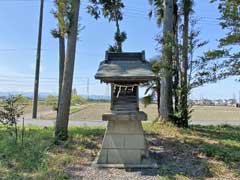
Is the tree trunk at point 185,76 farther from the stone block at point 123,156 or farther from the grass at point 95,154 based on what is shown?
the stone block at point 123,156

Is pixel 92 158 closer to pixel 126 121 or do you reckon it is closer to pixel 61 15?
pixel 126 121

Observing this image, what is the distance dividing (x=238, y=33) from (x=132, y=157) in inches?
179

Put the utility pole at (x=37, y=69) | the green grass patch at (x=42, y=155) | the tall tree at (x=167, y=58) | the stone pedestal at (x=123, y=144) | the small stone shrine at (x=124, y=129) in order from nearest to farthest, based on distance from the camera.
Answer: the green grass patch at (x=42, y=155), the small stone shrine at (x=124, y=129), the stone pedestal at (x=123, y=144), the tall tree at (x=167, y=58), the utility pole at (x=37, y=69)

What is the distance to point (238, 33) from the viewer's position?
7.91 metres

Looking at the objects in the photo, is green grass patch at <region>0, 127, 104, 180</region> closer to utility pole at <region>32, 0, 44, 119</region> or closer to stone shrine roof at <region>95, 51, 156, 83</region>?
stone shrine roof at <region>95, 51, 156, 83</region>

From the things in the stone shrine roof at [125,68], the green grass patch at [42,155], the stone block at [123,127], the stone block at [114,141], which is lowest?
the green grass patch at [42,155]

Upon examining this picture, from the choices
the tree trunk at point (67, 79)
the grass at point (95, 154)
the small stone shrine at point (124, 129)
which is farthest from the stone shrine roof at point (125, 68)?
the grass at point (95, 154)

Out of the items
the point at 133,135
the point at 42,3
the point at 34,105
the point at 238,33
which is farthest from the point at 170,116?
the point at 42,3

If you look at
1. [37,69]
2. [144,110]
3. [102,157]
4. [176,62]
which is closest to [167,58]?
[176,62]

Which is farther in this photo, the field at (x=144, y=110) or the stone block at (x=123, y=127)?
the field at (x=144, y=110)

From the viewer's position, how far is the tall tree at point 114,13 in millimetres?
9227

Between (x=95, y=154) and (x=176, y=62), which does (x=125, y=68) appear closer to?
(x=95, y=154)

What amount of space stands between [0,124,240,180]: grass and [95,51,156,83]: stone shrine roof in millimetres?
1721

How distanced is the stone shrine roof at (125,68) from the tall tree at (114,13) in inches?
122
